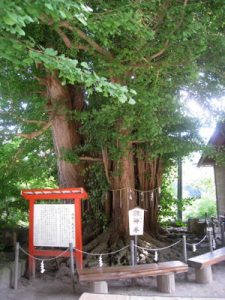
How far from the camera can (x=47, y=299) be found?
5535mm

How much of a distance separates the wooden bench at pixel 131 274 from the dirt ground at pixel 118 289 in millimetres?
210

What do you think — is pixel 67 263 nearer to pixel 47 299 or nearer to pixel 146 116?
pixel 47 299

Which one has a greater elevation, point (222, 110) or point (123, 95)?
point (222, 110)

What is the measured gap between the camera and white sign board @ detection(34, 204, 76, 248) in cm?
693

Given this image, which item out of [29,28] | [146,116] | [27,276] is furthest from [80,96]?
[27,276]

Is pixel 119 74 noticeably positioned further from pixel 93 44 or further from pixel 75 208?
pixel 75 208

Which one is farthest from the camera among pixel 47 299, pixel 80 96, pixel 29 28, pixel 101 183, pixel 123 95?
pixel 80 96

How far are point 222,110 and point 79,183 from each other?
4.36 metres

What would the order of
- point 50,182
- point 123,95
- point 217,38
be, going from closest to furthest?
point 123,95 → point 217,38 → point 50,182

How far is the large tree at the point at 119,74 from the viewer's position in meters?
4.02

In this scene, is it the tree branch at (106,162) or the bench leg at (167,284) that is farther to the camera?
the tree branch at (106,162)

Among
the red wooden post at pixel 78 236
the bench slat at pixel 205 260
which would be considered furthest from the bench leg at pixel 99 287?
the bench slat at pixel 205 260

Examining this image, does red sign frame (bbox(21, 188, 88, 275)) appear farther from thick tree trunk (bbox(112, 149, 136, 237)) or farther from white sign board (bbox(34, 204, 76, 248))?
thick tree trunk (bbox(112, 149, 136, 237))

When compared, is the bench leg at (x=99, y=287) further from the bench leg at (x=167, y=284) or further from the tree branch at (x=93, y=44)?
the tree branch at (x=93, y=44)
